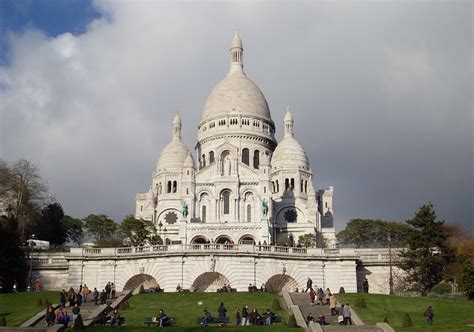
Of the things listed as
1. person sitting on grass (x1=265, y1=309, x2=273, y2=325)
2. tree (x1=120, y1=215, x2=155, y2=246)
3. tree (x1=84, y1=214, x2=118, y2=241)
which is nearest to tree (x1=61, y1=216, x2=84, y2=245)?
tree (x1=84, y1=214, x2=118, y2=241)

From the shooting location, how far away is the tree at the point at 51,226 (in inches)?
3243

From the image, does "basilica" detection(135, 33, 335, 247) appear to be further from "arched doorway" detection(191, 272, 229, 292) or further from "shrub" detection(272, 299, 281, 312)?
"shrub" detection(272, 299, 281, 312)

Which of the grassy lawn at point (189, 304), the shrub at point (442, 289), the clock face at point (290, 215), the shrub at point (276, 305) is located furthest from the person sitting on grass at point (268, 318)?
the clock face at point (290, 215)

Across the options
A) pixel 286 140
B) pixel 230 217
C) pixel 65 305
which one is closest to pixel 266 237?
pixel 230 217

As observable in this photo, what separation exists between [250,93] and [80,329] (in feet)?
282

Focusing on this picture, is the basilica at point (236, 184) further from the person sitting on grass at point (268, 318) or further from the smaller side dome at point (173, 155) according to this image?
the person sitting on grass at point (268, 318)

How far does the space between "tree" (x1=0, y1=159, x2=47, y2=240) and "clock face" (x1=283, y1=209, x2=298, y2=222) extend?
37855 millimetres

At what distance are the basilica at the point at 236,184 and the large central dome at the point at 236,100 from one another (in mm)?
152

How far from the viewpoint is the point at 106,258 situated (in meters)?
57.7

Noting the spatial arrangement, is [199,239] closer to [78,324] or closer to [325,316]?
[325,316]

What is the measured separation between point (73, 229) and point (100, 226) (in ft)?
13.0

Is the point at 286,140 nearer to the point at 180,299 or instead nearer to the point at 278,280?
the point at 278,280

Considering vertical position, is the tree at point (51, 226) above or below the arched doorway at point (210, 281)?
above

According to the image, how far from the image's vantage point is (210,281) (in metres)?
56.3
